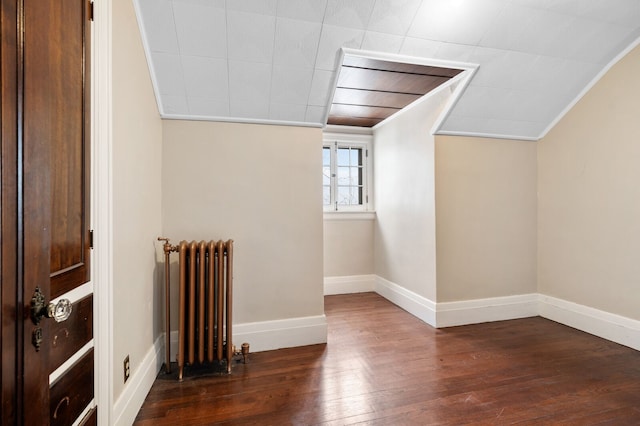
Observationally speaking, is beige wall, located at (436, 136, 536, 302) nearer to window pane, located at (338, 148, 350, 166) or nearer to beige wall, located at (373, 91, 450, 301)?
beige wall, located at (373, 91, 450, 301)

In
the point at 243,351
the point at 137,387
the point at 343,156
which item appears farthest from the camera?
the point at 343,156

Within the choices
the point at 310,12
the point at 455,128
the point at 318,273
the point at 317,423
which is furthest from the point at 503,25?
the point at 317,423

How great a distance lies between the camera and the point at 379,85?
8.76 ft

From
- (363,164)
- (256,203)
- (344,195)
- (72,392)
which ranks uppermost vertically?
(363,164)

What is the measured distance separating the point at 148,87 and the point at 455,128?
2.62 m

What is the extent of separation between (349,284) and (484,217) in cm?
188

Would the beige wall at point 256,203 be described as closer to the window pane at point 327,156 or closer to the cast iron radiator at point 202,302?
the cast iron radiator at point 202,302

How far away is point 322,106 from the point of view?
2373 millimetres

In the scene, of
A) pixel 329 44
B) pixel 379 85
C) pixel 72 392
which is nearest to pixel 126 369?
pixel 72 392

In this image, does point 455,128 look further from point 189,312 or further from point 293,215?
point 189,312

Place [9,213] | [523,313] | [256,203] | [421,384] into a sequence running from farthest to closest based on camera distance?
[523,313]
[256,203]
[421,384]
[9,213]

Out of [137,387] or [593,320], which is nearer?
[137,387]

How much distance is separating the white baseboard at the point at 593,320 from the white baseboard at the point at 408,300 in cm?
130

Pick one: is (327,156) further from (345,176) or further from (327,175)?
(345,176)
